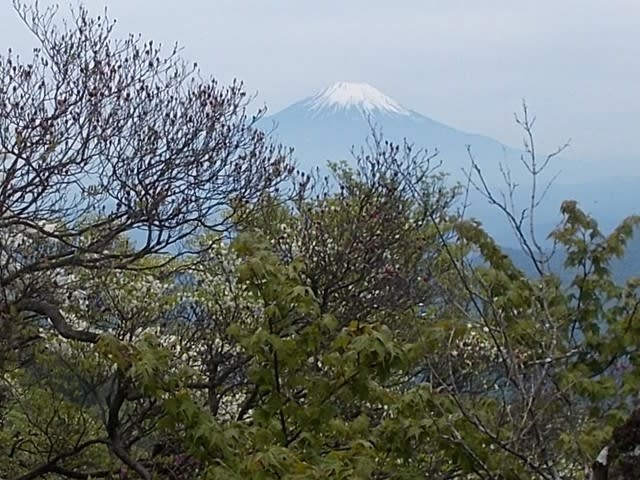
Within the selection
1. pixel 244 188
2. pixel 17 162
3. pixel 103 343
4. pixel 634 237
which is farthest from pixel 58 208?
pixel 634 237

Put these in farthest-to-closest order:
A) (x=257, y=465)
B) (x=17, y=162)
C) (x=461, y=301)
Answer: (x=17, y=162) → (x=461, y=301) → (x=257, y=465)

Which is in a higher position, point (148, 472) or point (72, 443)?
point (72, 443)

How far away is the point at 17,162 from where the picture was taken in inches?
304

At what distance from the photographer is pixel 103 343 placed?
189 inches

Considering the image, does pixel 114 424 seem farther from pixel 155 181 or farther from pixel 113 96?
pixel 113 96

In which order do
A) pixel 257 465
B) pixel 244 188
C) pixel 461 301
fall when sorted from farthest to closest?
pixel 244 188, pixel 461 301, pixel 257 465

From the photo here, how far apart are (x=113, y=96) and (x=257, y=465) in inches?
196

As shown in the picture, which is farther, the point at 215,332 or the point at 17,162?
the point at 215,332

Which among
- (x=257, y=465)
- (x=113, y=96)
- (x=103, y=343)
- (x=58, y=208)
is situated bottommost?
(x=257, y=465)

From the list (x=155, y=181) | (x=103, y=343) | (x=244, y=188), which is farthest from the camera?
(x=244, y=188)

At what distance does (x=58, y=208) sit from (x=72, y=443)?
2.88 metres

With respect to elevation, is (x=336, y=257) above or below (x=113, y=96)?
below

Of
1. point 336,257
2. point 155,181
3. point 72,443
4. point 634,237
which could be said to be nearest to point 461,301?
point 634,237

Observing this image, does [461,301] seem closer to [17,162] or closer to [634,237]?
[634,237]
